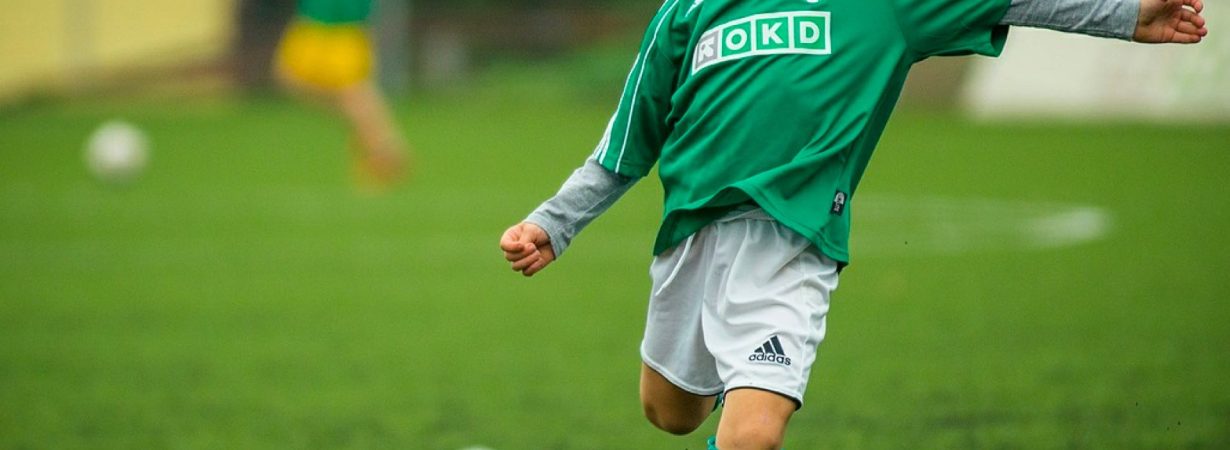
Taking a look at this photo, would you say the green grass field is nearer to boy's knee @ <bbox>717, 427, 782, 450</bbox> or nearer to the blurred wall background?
boy's knee @ <bbox>717, 427, 782, 450</bbox>

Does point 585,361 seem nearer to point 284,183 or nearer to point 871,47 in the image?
point 871,47

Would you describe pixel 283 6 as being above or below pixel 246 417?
below

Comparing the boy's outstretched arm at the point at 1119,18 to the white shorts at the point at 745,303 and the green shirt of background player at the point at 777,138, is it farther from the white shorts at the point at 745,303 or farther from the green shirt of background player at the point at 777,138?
the white shorts at the point at 745,303

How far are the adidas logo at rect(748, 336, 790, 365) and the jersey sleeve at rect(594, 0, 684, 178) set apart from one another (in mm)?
554

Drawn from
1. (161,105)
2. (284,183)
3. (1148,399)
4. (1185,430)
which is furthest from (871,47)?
(161,105)

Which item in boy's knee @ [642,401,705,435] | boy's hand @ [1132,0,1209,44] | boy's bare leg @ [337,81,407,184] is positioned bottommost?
boy's bare leg @ [337,81,407,184]

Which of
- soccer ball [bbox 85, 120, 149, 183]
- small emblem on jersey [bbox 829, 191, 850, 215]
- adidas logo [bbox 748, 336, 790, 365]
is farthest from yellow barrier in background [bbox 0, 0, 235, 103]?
adidas logo [bbox 748, 336, 790, 365]

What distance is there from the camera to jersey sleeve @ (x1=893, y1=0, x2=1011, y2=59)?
3668mm

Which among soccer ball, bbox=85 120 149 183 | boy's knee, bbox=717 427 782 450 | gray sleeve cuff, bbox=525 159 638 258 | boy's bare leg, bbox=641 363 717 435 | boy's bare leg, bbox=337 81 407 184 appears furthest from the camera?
soccer ball, bbox=85 120 149 183

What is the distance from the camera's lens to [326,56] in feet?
45.7

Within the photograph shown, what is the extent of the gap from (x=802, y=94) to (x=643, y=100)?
0.39 m

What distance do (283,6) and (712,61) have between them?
66.7 ft

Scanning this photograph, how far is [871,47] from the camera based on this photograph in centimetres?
371

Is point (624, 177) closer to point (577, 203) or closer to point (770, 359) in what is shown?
point (577, 203)
